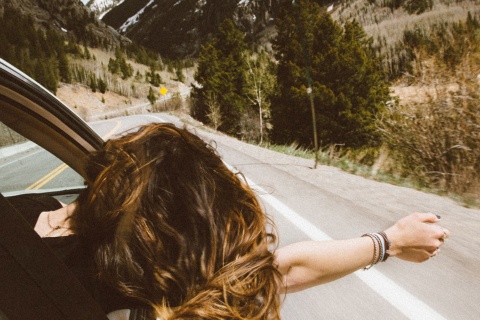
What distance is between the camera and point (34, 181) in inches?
82.6

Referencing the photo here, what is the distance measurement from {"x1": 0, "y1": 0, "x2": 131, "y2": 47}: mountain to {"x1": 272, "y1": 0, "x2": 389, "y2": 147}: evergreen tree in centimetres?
10825

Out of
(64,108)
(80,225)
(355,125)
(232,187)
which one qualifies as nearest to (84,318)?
(80,225)

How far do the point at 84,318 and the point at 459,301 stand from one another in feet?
8.44

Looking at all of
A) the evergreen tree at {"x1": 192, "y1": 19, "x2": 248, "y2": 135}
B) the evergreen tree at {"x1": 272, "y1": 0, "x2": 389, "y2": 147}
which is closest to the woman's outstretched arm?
the evergreen tree at {"x1": 272, "y1": 0, "x2": 389, "y2": 147}

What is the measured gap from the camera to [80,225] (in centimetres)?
103

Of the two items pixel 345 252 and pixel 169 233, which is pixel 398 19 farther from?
pixel 169 233

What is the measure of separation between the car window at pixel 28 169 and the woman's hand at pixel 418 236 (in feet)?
5.12

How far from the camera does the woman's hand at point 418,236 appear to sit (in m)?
1.32

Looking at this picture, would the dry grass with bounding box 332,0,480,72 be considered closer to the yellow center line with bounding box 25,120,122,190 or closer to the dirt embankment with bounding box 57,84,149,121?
the dirt embankment with bounding box 57,84,149,121

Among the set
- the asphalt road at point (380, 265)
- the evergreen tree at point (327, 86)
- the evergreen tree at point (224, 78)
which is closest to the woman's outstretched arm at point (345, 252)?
the asphalt road at point (380, 265)

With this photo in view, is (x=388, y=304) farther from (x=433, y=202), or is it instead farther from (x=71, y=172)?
(x=433, y=202)

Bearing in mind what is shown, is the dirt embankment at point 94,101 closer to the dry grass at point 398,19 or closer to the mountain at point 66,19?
the dry grass at point 398,19

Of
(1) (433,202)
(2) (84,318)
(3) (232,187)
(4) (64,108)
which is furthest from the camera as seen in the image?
(1) (433,202)

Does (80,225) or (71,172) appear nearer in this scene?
(80,225)
